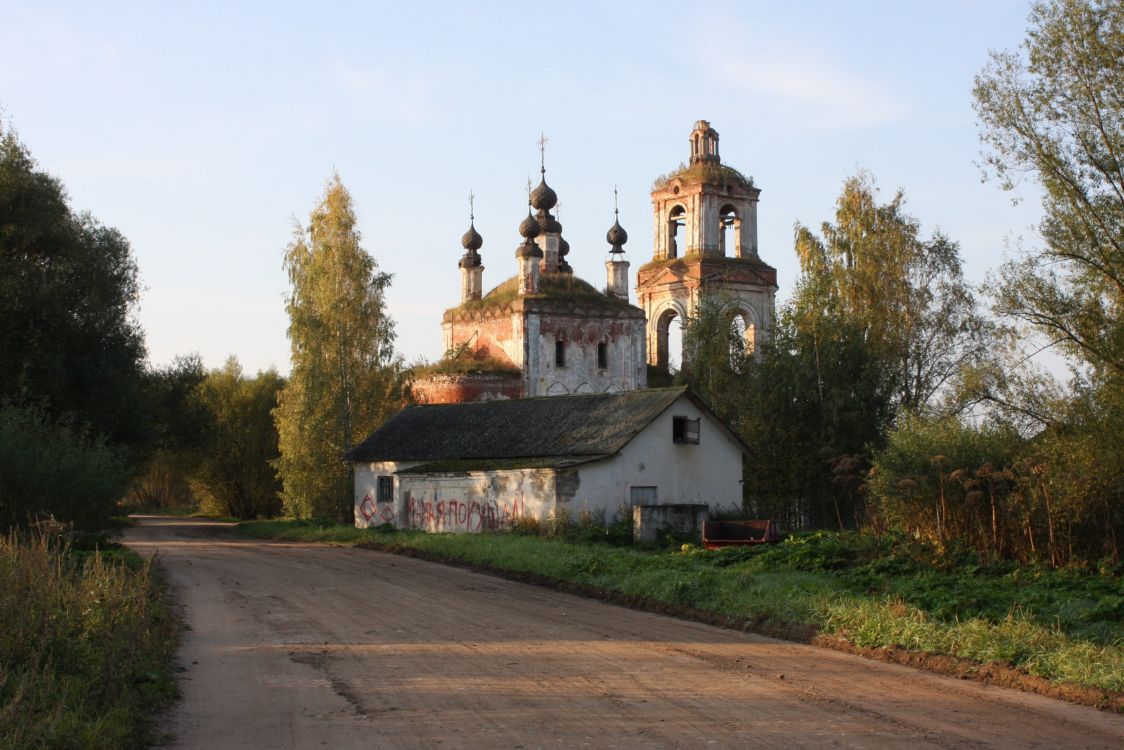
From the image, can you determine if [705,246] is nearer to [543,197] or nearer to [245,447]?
[543,197]

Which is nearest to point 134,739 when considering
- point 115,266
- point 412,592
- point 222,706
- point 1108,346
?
point 222,706

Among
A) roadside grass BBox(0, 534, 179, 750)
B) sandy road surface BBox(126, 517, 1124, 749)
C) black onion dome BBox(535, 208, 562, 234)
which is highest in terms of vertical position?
black onion dome BBox(535, 208, 562, 234)

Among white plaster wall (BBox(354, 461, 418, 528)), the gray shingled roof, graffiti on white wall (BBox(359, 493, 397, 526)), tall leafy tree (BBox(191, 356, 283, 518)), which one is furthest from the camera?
tall leafy tree (BBox(191, 356, 283, 518))

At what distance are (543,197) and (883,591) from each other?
42.5 metres

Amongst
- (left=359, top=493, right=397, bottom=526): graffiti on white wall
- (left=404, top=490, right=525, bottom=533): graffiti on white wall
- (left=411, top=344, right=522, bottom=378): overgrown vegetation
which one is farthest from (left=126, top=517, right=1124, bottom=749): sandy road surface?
(left=411, top=344, right=522, bottom=378): overgrown vegetation

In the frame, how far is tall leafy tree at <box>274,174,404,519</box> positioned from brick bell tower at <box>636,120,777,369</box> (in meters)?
14.9

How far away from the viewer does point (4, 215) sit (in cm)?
2977

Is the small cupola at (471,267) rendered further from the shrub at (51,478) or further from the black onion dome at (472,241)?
the shrub at (51,478)

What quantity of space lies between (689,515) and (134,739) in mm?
23128

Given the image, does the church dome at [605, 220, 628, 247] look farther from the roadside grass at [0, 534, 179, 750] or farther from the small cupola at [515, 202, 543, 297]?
the roadside grass at [0, 534, 179, 750]

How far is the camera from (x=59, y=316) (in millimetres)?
30078

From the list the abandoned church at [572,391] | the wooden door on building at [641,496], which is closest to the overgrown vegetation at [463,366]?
the abandoned church at [572,391]

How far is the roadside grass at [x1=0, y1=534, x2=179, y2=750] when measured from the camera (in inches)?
333

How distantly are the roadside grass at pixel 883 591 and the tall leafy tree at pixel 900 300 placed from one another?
1498 centimetres
